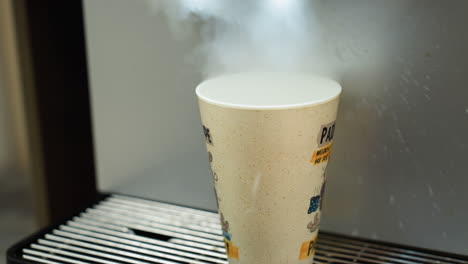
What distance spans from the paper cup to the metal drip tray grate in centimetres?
6

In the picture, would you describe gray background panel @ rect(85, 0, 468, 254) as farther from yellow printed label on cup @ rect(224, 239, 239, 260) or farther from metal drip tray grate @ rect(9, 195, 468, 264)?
yellow printed label on cup @ rect(224, 239, 239, 260)

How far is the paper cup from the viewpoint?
0.44 meters

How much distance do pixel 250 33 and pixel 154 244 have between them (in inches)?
9.7

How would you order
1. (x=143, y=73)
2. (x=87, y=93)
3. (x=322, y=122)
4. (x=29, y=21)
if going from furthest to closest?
1. (x=87, y=93)
2. (x=29, y=21)
3. (x=143, y=73)
4. (x=322, y=122)

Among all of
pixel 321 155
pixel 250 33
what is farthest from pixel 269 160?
pixel 250 33

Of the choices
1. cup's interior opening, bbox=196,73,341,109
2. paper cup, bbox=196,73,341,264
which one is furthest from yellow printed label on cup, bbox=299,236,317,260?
cup's interior opening, bbox=196,73,341,109

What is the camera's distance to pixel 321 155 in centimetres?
47

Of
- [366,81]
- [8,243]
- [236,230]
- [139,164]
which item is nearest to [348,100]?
[366,81]

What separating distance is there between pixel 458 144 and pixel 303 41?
0.18m

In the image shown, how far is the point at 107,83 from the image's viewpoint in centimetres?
66

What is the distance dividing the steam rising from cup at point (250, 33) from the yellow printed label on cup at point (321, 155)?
10 centimetres

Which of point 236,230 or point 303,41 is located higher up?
point 303,41

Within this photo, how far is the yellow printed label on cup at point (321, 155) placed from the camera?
1.52 feet

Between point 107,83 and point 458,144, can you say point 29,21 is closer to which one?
point 107,83
